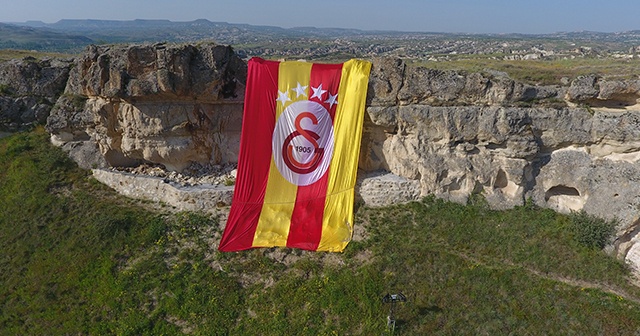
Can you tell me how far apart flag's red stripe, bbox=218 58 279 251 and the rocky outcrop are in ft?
41.6

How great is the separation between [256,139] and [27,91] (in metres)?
14.3

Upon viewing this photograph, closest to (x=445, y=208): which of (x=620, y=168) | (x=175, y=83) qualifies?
(x=620, y=168)

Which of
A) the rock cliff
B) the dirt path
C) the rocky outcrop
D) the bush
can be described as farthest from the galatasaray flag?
the rocky outcrop

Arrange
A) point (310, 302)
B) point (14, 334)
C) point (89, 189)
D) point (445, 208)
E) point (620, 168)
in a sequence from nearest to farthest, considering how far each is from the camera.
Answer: point (14, 334) → point (310, 302) → point (620, 168) → point (445, 208) → point (89, 189)

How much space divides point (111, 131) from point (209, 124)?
4504 mm

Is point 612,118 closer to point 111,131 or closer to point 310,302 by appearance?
point 310,302

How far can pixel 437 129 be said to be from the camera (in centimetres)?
1673

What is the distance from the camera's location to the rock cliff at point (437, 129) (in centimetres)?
1570

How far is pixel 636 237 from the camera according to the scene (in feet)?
48.7

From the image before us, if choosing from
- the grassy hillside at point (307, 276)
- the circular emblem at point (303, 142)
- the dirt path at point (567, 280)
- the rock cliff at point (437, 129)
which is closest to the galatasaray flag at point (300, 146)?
the circular emblem at point (303, 142)

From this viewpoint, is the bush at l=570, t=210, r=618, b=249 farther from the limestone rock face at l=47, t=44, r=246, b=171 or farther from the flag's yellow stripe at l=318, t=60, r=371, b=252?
the limestone rock face at l=47, t=44, r=246, b=171

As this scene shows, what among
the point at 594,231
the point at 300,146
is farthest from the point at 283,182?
the point at 594,231

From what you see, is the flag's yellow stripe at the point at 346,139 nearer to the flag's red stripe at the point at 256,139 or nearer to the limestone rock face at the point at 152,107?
the flag's red stripe at the point at 256,139

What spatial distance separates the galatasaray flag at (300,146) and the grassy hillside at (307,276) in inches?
54.4
